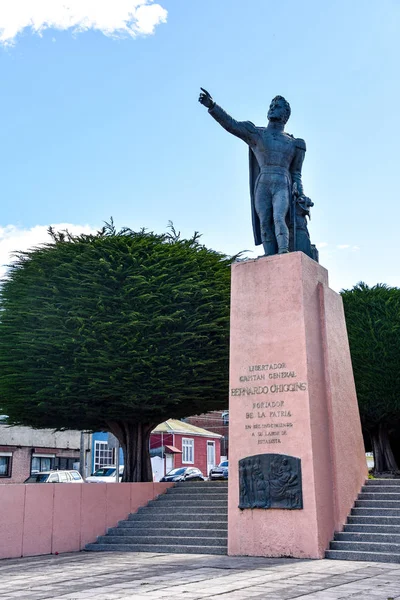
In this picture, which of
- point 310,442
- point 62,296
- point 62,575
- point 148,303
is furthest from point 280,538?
point 62,296

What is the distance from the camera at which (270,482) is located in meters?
11.7

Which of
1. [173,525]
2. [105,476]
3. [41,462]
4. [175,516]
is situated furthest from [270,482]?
[41,462]

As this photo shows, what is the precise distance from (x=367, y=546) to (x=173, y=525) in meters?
4.77

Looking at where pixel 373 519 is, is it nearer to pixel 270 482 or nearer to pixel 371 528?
pixel 371 528

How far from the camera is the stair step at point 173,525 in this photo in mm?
13448

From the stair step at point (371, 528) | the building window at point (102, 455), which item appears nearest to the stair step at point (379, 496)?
the stair step at point (371, 528)

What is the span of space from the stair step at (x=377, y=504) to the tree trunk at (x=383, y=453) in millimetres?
15946

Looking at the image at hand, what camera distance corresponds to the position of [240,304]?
13148 mm

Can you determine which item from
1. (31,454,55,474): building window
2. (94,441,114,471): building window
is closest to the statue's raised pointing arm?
(31,454,55,474): building window

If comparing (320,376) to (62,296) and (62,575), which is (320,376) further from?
(62,296)

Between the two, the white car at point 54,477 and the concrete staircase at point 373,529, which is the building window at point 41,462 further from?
the concrete staircase at point 373,529

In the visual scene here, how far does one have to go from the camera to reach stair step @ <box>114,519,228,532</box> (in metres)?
13.4

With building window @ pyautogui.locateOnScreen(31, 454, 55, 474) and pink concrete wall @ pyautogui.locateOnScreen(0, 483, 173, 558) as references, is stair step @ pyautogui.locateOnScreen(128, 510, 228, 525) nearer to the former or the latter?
pink concrete wall @ pyautogui.locateOnScreen(0, 483, 173, 558)

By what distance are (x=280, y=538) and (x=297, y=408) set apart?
7.48 ft
